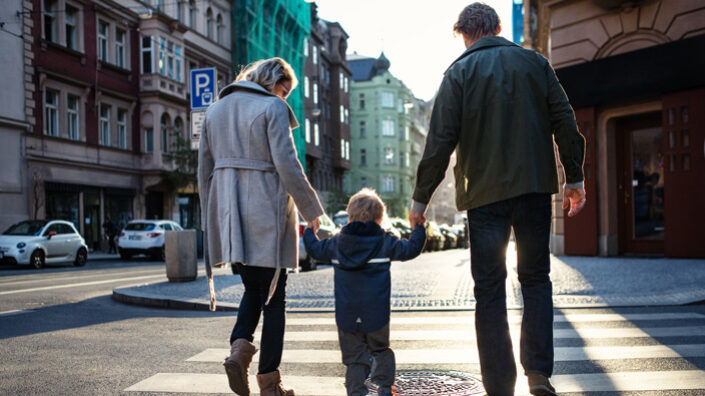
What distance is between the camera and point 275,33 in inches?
1956

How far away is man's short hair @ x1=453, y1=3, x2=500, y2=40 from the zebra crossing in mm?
2131

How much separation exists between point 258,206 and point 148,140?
32.6 meters

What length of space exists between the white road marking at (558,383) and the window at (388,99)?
7736 cm

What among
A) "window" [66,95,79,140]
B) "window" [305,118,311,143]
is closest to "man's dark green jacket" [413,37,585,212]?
"window" [66,95,79,140]

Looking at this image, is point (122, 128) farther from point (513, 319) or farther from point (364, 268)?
point (364, 268)

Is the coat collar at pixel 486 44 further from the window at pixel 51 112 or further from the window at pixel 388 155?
the window at pixel 388 155

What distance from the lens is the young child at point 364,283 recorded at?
12.5ft

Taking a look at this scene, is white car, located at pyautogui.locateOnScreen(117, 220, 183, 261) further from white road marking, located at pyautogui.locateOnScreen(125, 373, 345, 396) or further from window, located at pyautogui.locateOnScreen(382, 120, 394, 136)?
window, located at pyautogui.locateOnScreen(382, 120, 394, 136)

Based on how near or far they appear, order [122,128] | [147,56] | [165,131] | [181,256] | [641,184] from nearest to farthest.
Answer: [181,256] → [641,184] → [122,128] → [147,56] → [165,131]

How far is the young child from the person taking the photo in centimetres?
382

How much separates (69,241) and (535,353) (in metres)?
19.8

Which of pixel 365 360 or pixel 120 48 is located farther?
pixel 120 48

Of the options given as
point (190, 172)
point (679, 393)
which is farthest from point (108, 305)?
point (190, 172)

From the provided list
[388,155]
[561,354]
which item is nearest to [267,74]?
[561,354]
